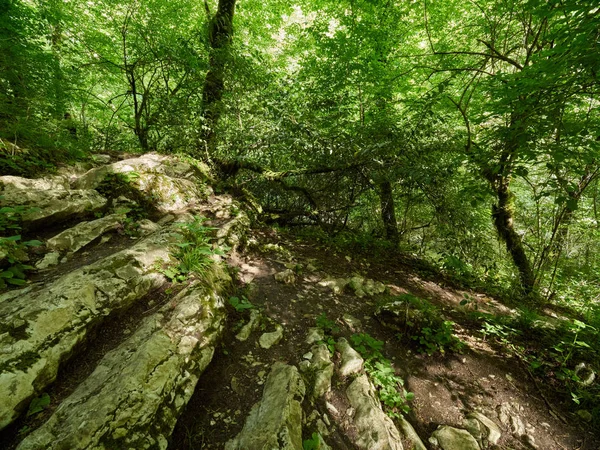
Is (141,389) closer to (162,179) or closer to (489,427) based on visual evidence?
(489,427)

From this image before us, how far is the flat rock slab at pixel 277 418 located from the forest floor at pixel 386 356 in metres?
0.12

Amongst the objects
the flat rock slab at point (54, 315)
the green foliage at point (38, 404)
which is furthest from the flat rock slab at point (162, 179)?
the green foliage at point (38, 404)

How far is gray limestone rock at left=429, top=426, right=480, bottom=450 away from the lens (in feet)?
8.10

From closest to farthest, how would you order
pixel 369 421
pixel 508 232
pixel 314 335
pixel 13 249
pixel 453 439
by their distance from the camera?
pixel 369 421 < pixel 453 439 < pixel 13 249 < pixel 314 335 < pixel 508 232

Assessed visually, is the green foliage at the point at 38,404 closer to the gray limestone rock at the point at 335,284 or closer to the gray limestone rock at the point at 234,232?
the gray limestone rock at the point at 234,232

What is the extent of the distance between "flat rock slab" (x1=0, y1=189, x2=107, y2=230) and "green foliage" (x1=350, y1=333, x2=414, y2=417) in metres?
4.32

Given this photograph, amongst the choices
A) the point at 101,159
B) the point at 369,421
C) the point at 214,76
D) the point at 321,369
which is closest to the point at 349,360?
the point at 321,369

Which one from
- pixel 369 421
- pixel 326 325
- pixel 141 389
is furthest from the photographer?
pixel 326 325

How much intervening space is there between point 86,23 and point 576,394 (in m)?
13.2

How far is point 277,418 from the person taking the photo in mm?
2057

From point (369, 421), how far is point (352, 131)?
5.21 metres

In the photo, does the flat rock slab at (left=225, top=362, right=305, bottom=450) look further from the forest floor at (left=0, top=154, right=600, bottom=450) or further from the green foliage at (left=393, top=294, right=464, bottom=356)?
the green foliage at (left=393, top=294, right=464, bottom=356)

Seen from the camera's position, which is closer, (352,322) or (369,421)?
(369,421)

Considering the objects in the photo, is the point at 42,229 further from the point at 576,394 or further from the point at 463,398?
the point at 576,394
